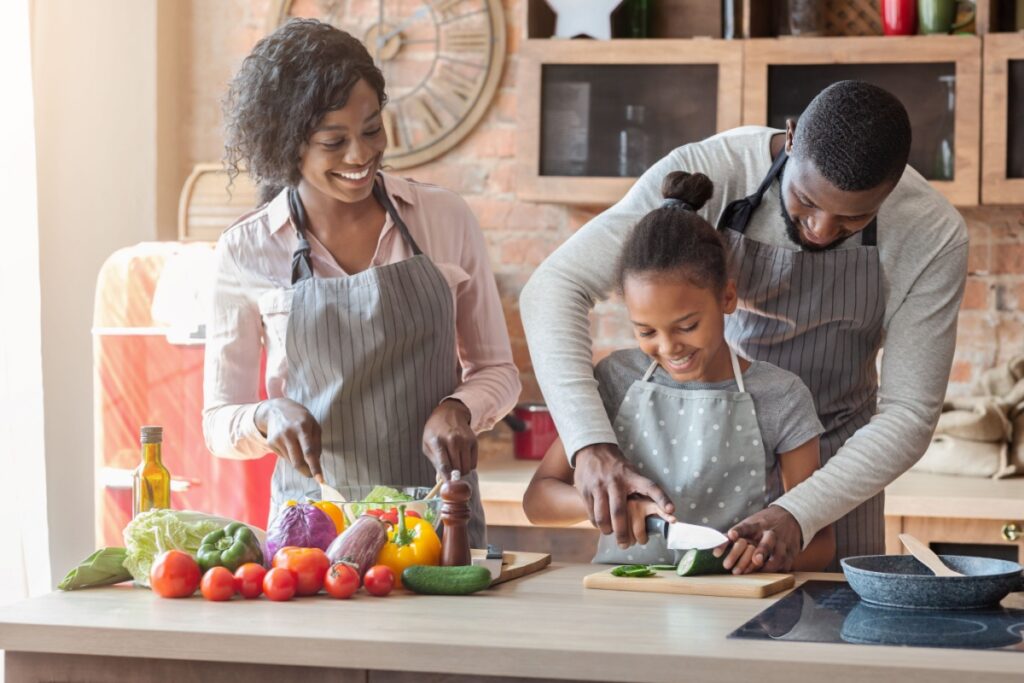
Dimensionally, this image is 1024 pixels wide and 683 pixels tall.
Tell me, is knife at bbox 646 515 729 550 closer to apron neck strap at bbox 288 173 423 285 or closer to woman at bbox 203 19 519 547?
woman at bbox 203 19 519 547

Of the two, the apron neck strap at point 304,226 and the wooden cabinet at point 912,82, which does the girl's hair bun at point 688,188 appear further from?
the wooden cabinet at point 912,82

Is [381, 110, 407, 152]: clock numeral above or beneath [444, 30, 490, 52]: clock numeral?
beneath

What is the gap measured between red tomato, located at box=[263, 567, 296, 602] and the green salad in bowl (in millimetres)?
188

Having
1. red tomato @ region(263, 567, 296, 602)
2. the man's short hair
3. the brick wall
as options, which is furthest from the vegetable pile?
the brick wall

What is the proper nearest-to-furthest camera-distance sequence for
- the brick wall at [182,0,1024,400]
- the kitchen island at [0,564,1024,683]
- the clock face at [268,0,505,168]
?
the kitchen island at [0,564,1024,683] → the brick wall at [182,0,1024,400] → the clock face at [268,0,505,168]

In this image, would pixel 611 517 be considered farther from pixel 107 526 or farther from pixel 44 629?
pixel 107 526

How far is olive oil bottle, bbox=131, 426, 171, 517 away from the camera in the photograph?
1857mm

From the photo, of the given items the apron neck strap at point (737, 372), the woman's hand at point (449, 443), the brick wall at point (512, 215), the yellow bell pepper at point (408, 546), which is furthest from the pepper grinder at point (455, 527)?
the brick wall at point (512, 215)

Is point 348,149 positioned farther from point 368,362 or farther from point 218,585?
point 218,585

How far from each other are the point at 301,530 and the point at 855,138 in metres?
0.88

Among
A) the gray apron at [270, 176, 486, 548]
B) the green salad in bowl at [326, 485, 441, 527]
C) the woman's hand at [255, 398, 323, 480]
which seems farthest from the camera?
the gray apron at [270, 176, 486, 548]

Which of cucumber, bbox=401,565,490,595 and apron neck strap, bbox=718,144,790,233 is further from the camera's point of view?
apron neck strap, bbox=718,144,790,233

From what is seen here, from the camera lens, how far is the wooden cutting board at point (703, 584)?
66.3 inches

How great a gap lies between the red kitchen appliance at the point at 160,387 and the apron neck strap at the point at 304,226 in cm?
96
